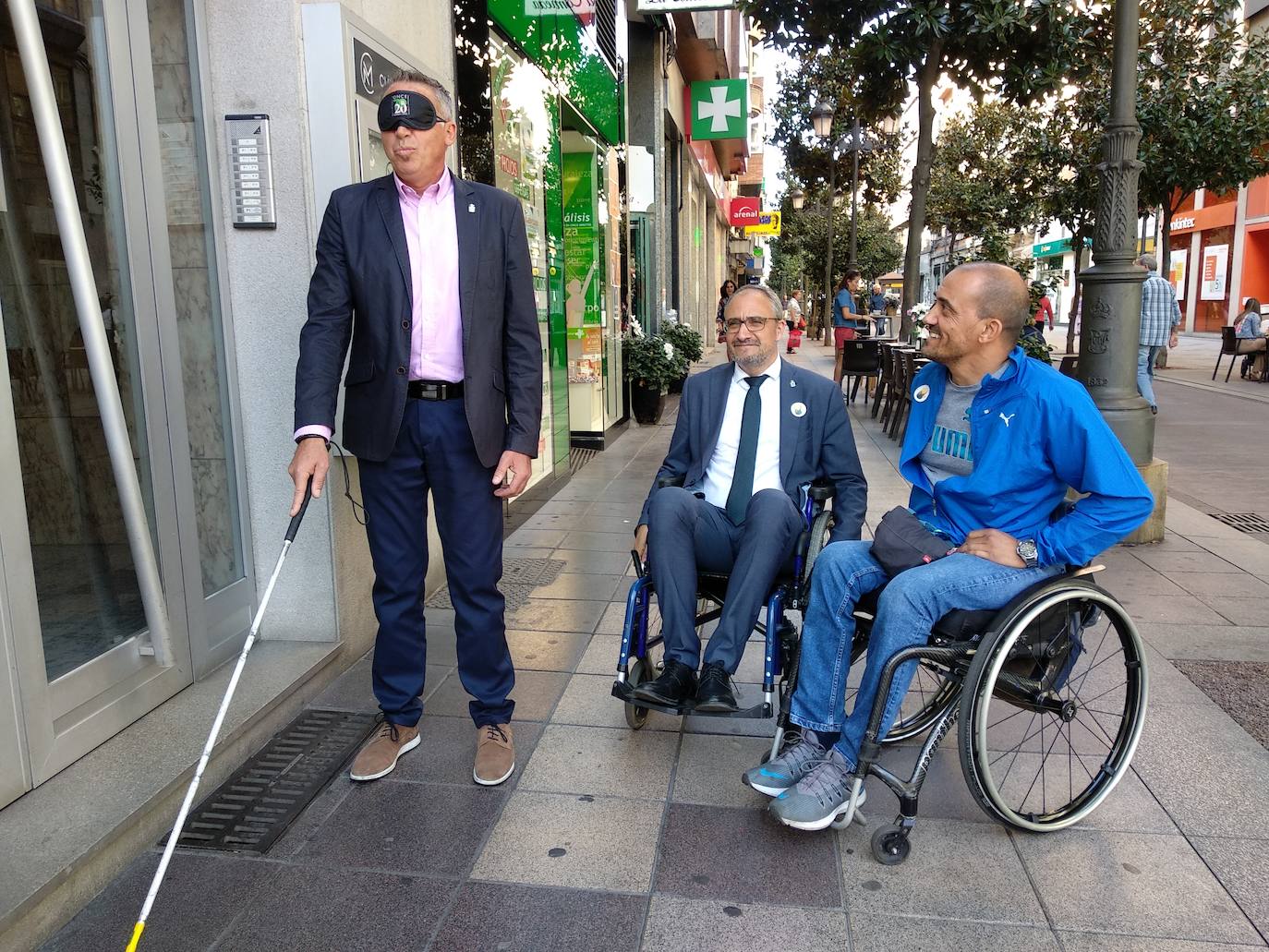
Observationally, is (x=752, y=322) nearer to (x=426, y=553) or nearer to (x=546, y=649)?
→ (x=426, y=553)

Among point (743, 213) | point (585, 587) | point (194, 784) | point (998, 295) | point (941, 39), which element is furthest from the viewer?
point (743, 213)

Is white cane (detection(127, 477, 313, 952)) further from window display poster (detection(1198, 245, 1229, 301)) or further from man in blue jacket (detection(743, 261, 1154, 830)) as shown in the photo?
window display poster (detection(1198, 245, 1229, 301))

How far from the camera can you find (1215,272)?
38.7 m

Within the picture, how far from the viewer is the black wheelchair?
8.14 feet

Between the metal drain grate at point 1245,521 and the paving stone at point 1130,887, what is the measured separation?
15.8ft

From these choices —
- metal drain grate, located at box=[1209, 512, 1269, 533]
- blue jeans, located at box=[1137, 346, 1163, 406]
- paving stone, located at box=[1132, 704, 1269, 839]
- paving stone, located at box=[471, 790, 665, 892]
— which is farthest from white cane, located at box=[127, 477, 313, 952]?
blue jeans, located at box=[1137, 346, 1163, 406]

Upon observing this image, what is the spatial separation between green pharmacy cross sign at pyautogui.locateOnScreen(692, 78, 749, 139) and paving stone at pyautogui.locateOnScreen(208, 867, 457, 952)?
15676 mm

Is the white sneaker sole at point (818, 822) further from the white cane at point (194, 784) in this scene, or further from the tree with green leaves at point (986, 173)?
the tree with green leaves at point (986, 173)

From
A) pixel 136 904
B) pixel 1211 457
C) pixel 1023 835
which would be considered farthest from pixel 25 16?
pixel 1211 457

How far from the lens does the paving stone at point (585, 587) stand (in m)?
5.02

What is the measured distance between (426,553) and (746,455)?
1143 millimetres

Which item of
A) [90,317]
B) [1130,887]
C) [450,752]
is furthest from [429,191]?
[1130,887]

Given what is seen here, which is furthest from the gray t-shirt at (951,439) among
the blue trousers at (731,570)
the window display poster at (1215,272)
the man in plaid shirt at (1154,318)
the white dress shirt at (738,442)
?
the window display poster at (1215,272)

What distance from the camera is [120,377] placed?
319cm
